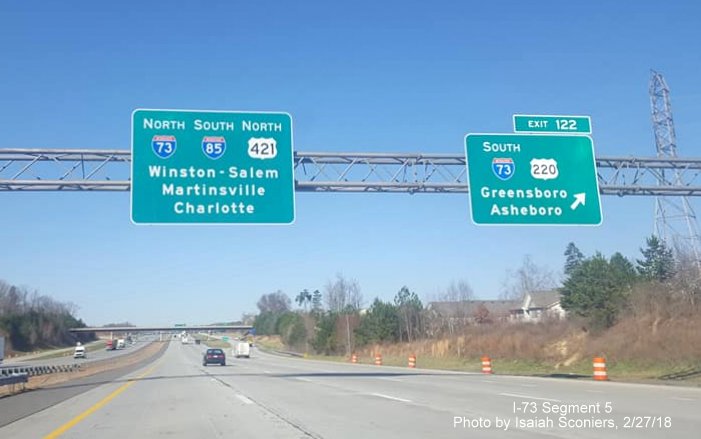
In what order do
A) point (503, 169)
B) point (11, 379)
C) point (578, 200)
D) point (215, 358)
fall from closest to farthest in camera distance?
point (503, 169), point (578, 200), point (11, 379), point (215, 358)

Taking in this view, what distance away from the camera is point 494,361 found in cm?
4669

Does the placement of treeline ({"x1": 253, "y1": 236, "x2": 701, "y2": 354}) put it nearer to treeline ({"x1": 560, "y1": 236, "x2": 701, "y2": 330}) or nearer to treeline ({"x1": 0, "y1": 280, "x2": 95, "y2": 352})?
treeline ({"x1": 560, "y1": 236, "x2": 701, "y2": 330})

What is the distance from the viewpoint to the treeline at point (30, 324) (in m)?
113

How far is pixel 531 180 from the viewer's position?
21969mm

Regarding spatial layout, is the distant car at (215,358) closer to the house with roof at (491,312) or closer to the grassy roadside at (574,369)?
the grassy roadside at (574,369)

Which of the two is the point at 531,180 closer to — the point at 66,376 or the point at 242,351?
the point at 66,376

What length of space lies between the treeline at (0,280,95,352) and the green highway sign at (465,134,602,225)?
98.3m

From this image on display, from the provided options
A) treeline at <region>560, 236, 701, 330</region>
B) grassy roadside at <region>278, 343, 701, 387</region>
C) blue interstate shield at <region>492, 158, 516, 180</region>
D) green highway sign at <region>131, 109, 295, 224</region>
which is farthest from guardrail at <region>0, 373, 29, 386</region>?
treeline at <region>560, 236, 701, 330</region>

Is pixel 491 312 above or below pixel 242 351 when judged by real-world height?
above

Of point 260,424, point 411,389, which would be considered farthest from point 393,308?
point 260,424

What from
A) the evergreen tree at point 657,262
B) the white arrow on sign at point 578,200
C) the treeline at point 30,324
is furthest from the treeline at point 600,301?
the treeline at point 30,324

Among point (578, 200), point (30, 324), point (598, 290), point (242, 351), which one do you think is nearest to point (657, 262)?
point (598, 290)

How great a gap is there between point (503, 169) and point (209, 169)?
9.72m

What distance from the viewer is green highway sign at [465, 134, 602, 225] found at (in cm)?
2152
